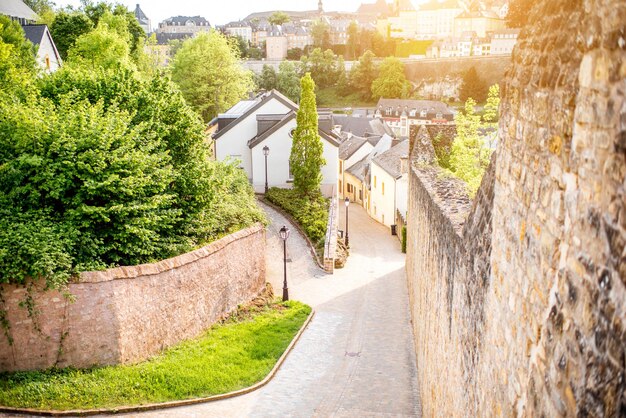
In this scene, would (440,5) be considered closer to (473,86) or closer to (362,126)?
(473,86)

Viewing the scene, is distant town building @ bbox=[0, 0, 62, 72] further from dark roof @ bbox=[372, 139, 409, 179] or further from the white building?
the white building

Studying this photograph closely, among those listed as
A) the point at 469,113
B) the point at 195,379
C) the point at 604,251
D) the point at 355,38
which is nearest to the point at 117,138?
the point at 195,379

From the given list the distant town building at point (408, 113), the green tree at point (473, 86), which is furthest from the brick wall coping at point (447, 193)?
the green tree at point (473, 86)

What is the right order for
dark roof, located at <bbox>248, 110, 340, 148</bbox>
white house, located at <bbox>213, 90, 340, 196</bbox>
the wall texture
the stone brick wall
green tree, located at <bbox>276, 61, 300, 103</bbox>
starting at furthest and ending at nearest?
1. green tree, located at <bbox>276, 61, 300, 103</bbox>
2. white house, located at <bbox>213, 90, 340, 196</bbox>
3. dark roof, located at <bbox>248, 110, 340, 148</bbox>
4. the stone brick wall
5. the wall texture

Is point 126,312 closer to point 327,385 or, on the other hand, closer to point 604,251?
point 327,385

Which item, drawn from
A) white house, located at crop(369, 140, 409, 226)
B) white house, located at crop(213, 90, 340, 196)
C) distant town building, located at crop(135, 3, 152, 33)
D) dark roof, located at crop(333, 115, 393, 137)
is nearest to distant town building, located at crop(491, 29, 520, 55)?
dark roof, located at crop(333, 115, 393, 137)

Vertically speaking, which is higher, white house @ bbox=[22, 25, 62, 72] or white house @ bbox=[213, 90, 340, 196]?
white house @ bbox=[22, 25, 62, 72]

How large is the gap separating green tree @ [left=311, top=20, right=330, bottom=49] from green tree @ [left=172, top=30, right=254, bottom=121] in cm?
7690

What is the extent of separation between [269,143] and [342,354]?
20402mm

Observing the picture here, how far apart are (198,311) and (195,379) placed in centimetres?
289

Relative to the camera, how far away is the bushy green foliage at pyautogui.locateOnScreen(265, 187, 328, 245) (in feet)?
87.8

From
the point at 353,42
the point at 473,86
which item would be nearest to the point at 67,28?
the point at 473,86

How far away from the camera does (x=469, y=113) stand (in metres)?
17.5

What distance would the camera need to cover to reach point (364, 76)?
10012 centimetres
